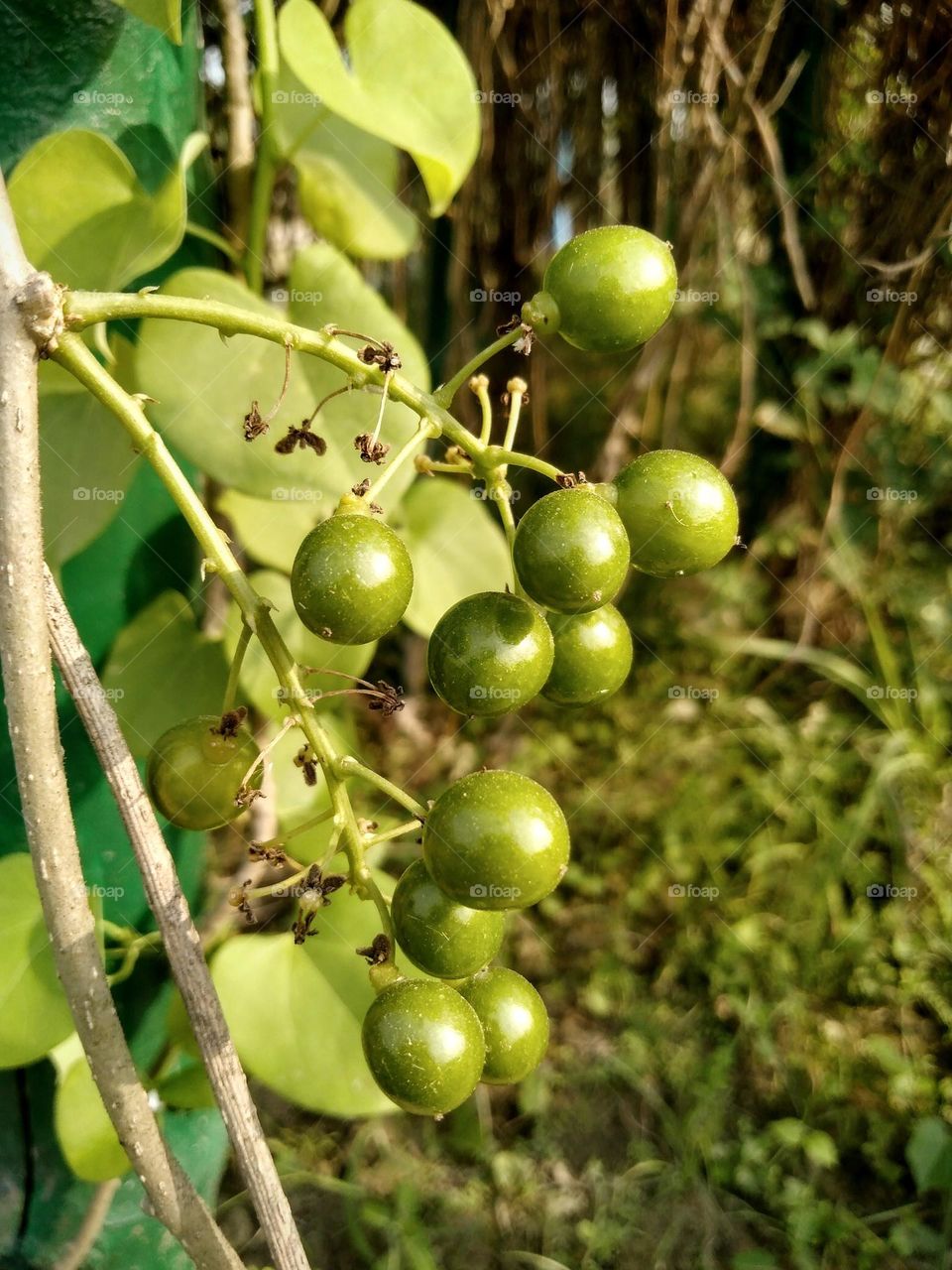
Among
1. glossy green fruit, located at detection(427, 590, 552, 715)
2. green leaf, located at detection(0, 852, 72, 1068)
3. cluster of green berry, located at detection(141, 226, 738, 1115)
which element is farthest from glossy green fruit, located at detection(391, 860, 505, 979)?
green leaf, located at detection(0, 852, 72, 1068)

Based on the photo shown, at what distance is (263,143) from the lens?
1.07 m

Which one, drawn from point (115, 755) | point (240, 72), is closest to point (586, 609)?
point (115, 755)

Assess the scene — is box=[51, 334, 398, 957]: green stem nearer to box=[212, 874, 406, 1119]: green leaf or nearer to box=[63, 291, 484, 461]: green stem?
box=[63, 291, 484, 461]: green stem

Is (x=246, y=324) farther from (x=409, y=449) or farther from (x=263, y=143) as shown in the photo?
(x=263, y=143)

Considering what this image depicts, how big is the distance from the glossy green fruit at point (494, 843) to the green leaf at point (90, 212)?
515 mm

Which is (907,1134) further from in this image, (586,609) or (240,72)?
(240,72)

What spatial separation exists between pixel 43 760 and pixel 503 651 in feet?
0.91

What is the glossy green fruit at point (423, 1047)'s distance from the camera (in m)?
0.60

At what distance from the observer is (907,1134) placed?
1466 mm

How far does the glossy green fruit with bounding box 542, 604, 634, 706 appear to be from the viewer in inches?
27.3

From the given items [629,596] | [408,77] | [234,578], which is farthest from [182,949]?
[629,596]

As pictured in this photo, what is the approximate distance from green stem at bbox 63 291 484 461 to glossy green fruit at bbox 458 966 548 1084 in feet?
1.12

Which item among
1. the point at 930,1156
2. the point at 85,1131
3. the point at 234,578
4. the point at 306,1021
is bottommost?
the point at 930,1156

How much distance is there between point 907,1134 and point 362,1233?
2.48 ft
